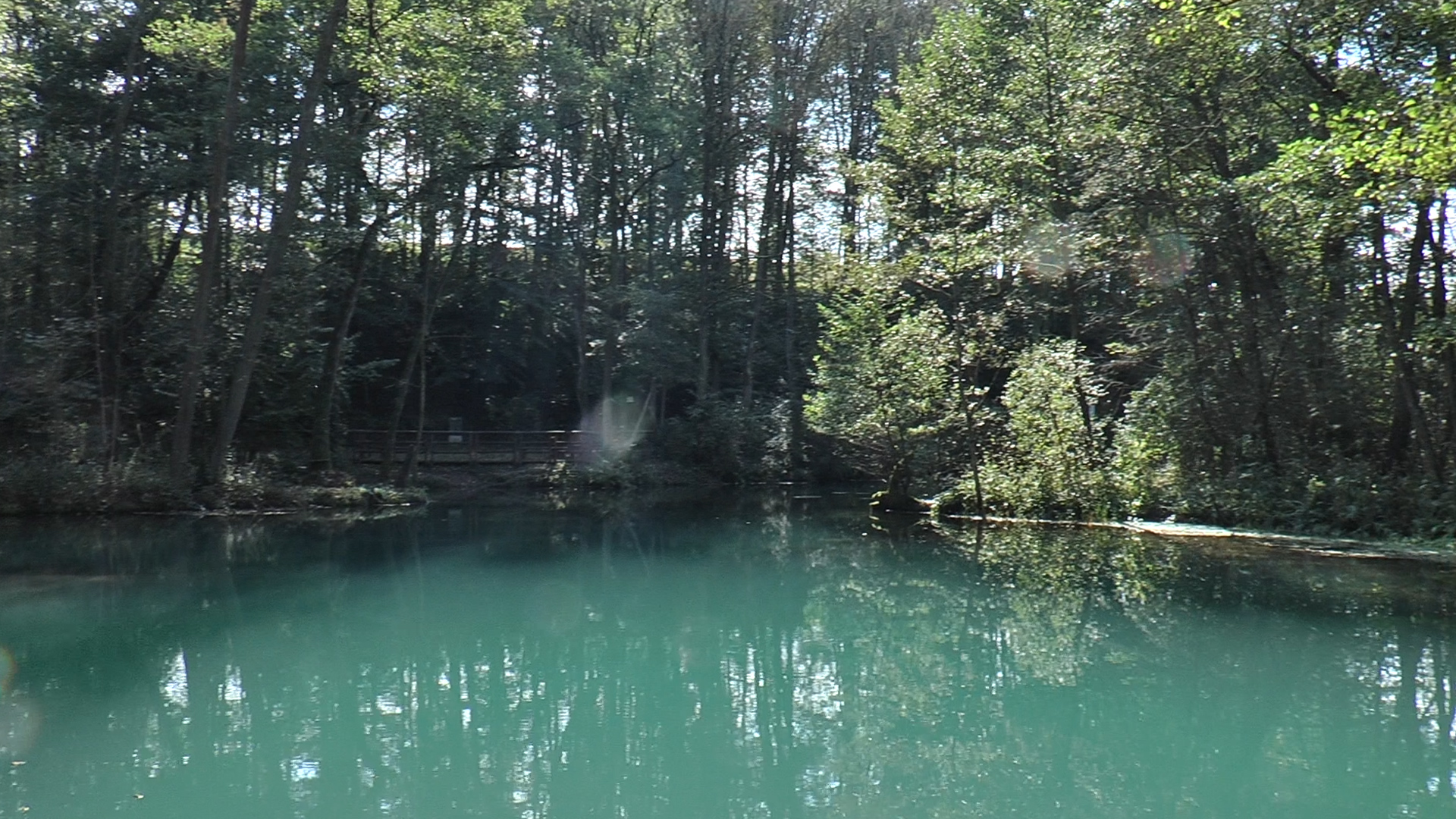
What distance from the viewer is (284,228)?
20.5m

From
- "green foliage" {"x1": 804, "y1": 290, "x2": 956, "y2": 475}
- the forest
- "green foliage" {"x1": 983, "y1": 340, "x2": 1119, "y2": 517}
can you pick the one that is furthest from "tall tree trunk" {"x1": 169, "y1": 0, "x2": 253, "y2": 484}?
"green foliage" {"x1": 983, "y1": 340, "x2": 1119, "y2": 517}

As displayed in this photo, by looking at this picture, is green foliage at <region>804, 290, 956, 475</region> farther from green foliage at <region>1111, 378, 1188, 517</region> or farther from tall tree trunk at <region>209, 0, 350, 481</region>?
tall tree trunk at <region>209, 0, 350, 481</region>

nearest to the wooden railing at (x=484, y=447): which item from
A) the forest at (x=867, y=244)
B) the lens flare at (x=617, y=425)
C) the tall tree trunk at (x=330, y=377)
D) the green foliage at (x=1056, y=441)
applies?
the lens flare at (x=617, y=425)

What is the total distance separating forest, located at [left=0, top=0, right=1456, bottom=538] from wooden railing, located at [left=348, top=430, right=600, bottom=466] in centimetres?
173

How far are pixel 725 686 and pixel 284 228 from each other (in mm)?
15536

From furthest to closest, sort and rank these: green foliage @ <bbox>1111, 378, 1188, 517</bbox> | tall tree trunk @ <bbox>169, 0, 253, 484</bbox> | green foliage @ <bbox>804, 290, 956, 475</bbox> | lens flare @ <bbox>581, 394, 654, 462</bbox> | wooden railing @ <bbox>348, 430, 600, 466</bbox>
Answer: lens flare @ <bbox>581, 394, 654, 462</bbox>, wooden railing @ <bbox>348, 430, 600, 466</bbox>, green foliage @ <bbox>804, 290, 956, 475</bbox>, green foliage @ <bbox>1111, 378, 1188, 517</bbox>, tall tree trunk @ <bbox>169, 0, 253, 484</bbox>

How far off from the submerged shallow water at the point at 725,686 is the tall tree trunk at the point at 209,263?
4599 mm

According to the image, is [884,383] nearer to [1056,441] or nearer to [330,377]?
[1056,441]

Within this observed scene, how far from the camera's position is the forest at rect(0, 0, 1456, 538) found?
16516mm

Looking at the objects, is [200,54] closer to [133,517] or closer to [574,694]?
[133,517]

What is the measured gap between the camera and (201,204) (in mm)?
24656

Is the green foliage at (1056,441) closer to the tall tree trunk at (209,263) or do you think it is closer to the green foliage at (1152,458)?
the green foliage at (1152,458)

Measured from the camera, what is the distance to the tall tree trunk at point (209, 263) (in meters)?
19.2

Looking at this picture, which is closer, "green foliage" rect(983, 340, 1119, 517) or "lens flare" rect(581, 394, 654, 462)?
"green foliage" rect(983, 340, 1119, 517)
